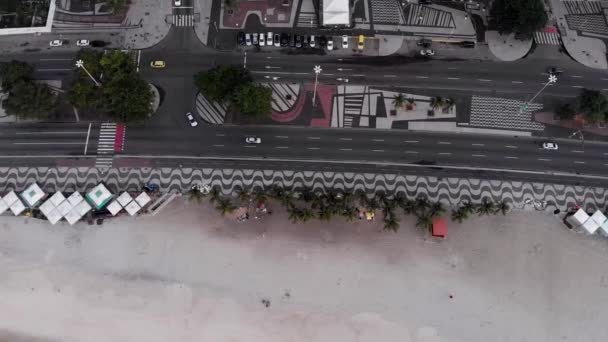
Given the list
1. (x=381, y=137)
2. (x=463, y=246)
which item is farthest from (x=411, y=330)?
(x=381, y=137)

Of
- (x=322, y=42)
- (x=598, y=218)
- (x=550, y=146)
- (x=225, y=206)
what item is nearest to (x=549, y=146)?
(x=550, y=146)

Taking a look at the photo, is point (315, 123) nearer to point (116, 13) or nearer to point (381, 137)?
point (381, 137)

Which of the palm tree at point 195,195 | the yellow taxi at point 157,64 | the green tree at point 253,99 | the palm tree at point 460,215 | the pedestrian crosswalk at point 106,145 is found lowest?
the palm tree at point 195,195

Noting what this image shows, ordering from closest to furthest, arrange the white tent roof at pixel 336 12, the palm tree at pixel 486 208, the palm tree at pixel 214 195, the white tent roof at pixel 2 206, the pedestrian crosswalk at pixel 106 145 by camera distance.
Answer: the palm tree at pixel 486 208
the palm tree at pixel 214 195
the white tent roof at pixel 2 206
the pedestrian crosswalk at pixel 106 145
the white tent roof at pixel 336 12

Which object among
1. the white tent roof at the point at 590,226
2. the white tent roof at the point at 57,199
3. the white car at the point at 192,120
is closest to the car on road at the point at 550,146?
the white tent roof at the point at 590,226

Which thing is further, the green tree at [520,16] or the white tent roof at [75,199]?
the green tree at [520,16]

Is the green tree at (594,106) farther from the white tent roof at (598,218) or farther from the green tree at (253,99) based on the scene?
the green tree at (253,99)

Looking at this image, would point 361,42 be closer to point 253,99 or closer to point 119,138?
point 253,99
